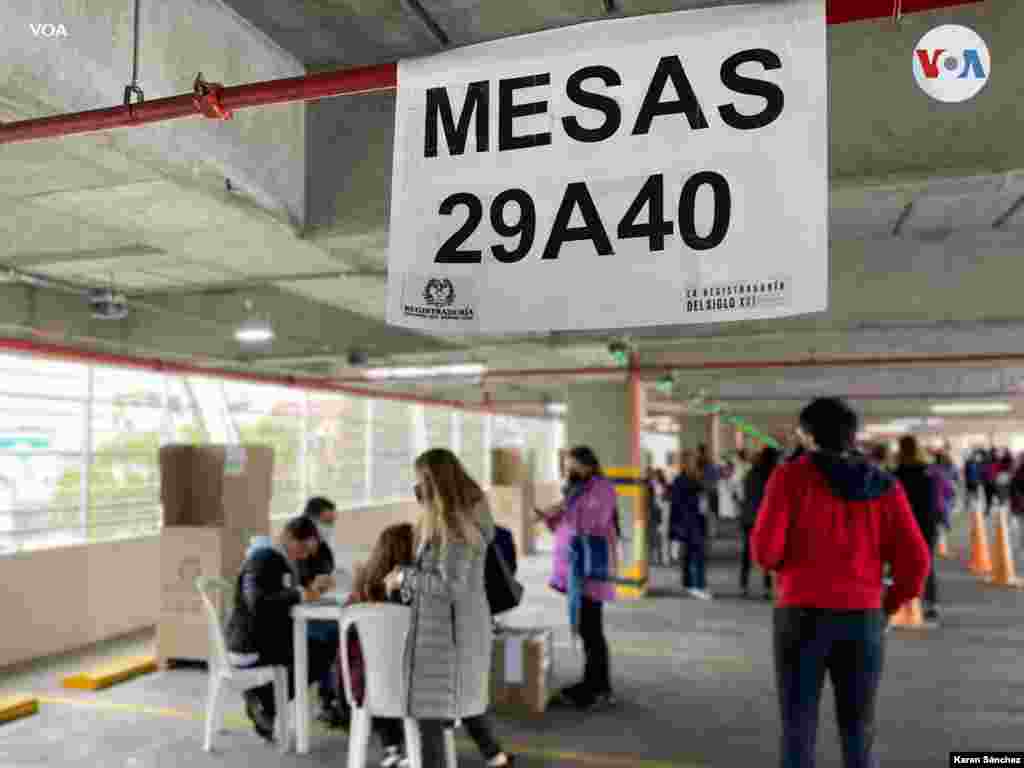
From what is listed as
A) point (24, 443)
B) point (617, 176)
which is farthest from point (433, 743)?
point (24, 443)

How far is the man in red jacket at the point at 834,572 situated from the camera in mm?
2490

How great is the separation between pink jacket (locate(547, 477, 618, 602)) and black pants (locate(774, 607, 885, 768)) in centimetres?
243

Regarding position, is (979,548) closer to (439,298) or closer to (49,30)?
(439,298)

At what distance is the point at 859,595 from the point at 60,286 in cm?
564

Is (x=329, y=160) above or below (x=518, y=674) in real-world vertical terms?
above

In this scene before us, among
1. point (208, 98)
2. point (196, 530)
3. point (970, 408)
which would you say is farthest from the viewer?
point (970, 408)

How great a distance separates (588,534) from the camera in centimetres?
504

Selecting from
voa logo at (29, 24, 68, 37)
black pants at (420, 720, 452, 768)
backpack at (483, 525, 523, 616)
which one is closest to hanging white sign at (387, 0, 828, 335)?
voa logo at (29, 24, 68, 37)

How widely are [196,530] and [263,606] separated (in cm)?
198

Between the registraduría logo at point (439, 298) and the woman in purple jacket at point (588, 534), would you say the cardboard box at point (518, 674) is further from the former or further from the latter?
the registraduría logo at point (439, 298)

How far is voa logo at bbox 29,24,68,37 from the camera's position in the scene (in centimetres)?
214

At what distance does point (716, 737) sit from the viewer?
438cm

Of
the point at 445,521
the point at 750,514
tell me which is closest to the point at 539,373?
the point at 750,514

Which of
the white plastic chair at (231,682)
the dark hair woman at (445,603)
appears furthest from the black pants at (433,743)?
the white plastic chair at (231,682)
